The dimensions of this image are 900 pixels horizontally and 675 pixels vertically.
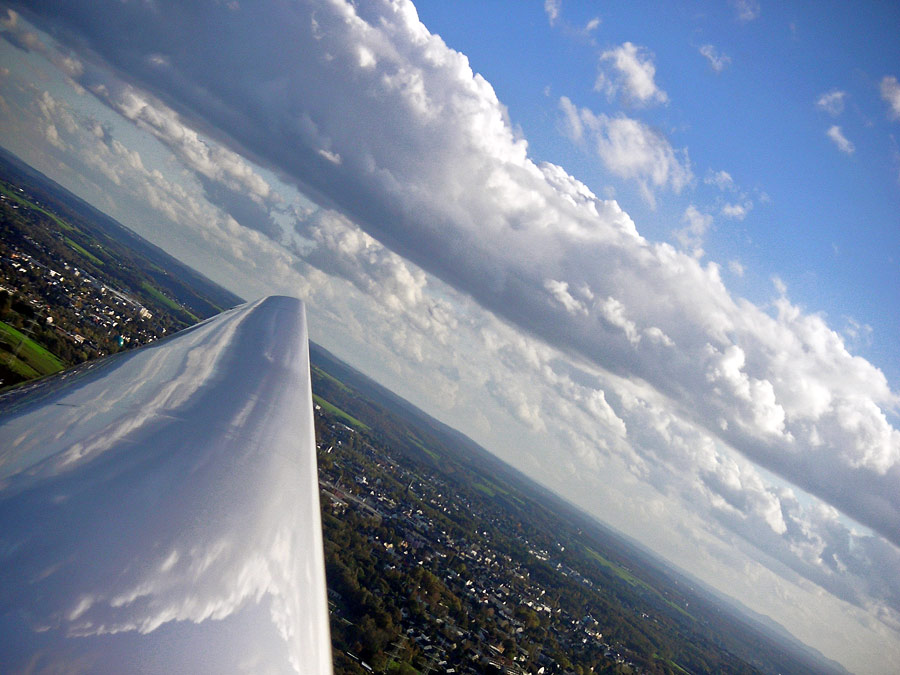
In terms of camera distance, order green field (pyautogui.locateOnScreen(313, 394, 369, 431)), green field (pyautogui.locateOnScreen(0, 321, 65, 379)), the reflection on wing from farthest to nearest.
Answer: green field (pyautogui.locateOnScreen(313, 394, 369, 431)) < green field (pyautogui.locateOnScreen(0, 321, 65, 379)) < the reflection on wing

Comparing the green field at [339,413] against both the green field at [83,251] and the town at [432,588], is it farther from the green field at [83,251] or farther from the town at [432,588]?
the green field at [83,251]

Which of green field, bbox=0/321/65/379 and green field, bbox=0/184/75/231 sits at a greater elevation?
green field, bbox=0/321/65/379

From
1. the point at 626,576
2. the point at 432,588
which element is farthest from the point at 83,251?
the point at 626,576

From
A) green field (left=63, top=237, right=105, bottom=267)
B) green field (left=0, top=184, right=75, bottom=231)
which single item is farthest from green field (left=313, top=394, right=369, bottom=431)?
green field (left=0, top=184, right=75, bottom=231)

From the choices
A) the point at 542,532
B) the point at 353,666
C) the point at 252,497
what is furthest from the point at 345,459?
the point at 252,497

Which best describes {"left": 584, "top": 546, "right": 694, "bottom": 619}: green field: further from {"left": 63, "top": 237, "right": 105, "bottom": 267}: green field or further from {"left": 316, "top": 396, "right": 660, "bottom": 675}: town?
{"left": 63, "top": 237, "right": 105, "bottom": 267}: green field

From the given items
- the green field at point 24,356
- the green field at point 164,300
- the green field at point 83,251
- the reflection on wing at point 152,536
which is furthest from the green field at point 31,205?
the reflection on wing at point 152,536
